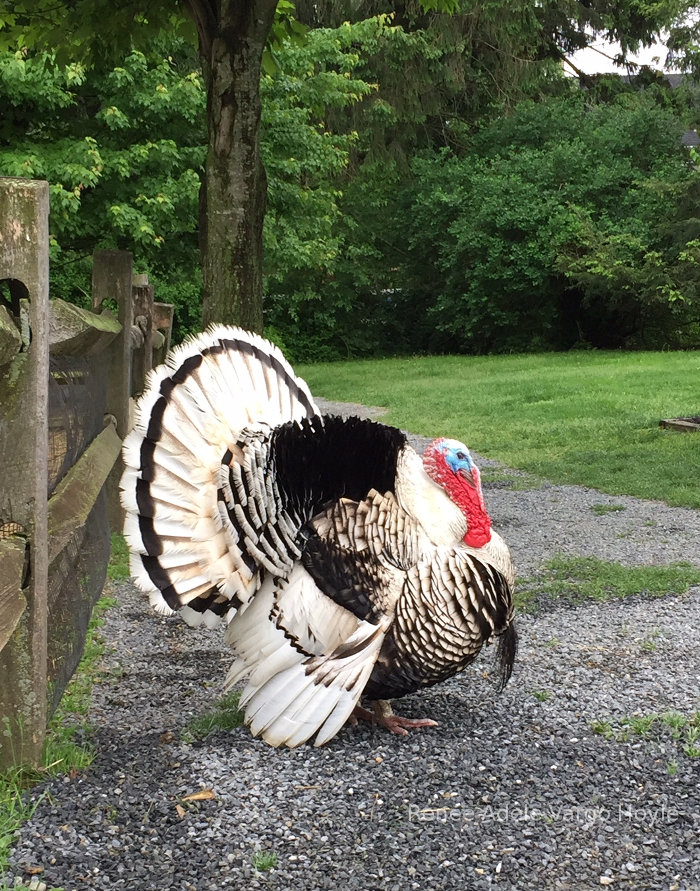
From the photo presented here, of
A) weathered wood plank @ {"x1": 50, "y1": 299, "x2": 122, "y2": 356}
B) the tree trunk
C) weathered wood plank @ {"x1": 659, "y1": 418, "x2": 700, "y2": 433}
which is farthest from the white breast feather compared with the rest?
weathered wood plank @ {"x1": 659, "y1": 418, "x2": 700, "y2": 433}

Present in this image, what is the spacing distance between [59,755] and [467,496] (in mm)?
1569

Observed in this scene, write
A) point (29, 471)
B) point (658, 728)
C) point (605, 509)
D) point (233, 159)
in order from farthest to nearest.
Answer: point (605, 509) < point (233, 159) < point (658, 728) < point (29, 471)

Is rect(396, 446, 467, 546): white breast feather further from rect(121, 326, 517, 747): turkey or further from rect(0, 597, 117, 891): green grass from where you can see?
rect(0, 597, 117, 891): green grass

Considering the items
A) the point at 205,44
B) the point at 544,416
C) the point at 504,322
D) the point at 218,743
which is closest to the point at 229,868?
the point at 218,743

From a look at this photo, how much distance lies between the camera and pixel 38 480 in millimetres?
2734

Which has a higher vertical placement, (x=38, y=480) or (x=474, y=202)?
(x=474, y=202)

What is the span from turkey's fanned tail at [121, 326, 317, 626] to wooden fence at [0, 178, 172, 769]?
0.30 m

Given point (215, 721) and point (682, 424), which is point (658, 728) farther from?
point (682, 424)

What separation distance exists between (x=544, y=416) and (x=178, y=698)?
1068 cm

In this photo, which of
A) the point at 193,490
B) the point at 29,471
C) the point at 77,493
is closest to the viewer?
the point at 29,471

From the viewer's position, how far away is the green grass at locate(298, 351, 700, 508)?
9.53 metres

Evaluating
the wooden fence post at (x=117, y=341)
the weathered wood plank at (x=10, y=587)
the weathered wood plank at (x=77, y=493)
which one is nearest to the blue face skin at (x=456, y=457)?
the weathered wood plank at (x=77, y=493)

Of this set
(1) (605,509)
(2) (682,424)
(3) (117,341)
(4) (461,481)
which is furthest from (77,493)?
(2) (682,424)

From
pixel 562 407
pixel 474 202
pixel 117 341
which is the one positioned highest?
pixel 474 202
